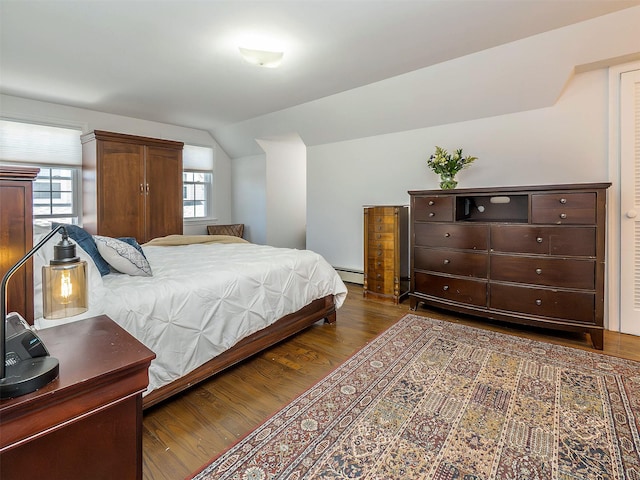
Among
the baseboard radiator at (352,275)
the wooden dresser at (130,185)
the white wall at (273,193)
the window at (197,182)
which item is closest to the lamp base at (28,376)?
the wooden dresser at (130,185)

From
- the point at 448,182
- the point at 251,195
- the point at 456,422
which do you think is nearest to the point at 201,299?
the point at 456,422

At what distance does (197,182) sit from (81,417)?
5499 mm

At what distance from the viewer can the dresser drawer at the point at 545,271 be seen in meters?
2.54

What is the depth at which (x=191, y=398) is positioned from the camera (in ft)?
6.34

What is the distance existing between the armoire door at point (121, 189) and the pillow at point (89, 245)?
2.23 m

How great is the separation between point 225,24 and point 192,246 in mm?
2080

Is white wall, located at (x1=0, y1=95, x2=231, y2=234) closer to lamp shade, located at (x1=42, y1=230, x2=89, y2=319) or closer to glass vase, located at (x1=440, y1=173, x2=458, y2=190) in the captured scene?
glass vase, located at (x1=440, y1=173, x2=458, y2=190)

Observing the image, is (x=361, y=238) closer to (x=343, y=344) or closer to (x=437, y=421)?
(x=343, y=344)

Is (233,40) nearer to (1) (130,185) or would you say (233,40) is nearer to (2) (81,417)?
(1) (130,185)

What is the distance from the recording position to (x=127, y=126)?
4766 mm

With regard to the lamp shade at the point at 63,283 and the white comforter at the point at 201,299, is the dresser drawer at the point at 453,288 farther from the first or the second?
the lamp shade at the point at 63,283

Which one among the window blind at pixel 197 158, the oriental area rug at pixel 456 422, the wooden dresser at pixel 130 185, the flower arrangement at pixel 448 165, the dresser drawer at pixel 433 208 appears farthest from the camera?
the window blind at pixel 197 158

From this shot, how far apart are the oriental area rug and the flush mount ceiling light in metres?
2.45

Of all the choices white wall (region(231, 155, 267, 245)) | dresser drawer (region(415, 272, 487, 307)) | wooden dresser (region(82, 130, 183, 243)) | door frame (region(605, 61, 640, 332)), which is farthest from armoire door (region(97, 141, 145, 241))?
door frame (region(605, 61, 640, 332))
